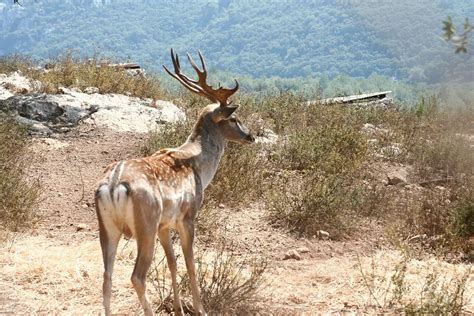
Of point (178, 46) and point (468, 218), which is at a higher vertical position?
point (468, 218)

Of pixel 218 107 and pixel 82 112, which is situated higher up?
pixel 218 107

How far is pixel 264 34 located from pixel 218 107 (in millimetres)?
69935

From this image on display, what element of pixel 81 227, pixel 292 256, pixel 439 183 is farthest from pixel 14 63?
pixel 292 256

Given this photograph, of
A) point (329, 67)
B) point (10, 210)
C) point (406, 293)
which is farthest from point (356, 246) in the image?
point (329, 67)

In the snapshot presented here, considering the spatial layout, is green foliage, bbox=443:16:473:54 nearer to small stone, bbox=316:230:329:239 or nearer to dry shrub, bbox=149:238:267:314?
dry shrub, bbox=149:238:267:314

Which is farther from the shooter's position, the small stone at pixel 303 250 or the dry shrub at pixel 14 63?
the dry shrub at pixel 14 63

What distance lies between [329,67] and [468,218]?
4254cm

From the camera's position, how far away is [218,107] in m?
6.39

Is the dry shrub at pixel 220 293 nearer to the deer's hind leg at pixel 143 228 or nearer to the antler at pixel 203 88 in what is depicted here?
the deer's hind leg at pixel 143 228

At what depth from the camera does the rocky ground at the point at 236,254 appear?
576 cm

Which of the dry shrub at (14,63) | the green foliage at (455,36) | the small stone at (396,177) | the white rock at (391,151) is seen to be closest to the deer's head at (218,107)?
the green foliage at (455,36)

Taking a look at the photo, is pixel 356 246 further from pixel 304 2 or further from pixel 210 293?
pixel 304 2

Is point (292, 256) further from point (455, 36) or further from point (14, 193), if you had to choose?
point (455, 36)

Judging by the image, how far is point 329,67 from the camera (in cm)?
4944
